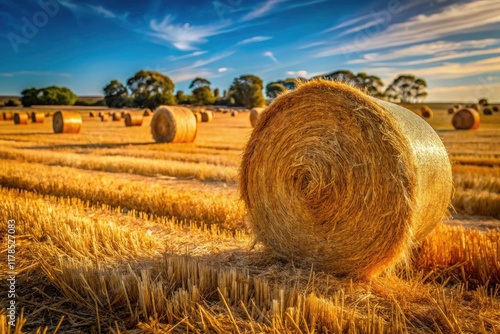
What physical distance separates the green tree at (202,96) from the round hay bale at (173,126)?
195 ft

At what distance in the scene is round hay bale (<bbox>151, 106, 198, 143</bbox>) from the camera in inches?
715

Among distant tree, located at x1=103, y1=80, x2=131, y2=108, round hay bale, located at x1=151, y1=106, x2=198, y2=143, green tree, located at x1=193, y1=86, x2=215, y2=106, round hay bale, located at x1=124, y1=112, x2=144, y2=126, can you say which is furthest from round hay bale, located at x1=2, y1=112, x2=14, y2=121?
green tree, located at x1=193, y1=86, x2=215, y2=106

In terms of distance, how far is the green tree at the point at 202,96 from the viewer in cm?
7794

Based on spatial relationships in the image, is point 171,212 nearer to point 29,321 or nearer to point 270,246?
point 270,246

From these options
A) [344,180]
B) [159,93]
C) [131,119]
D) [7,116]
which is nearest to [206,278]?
[344,180]

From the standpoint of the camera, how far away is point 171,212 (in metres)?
6.82

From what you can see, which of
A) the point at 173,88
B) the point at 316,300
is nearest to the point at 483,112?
the point at 173,88

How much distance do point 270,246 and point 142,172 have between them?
679 cm

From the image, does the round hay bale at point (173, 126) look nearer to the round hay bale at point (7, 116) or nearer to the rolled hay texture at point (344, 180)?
the rolled hay texture at point (344, 180)

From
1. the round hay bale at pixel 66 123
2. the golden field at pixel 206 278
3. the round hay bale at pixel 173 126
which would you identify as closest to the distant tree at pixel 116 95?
the round hay bale at pixel 66 123

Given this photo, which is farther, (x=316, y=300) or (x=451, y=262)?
(x=451, y=262)

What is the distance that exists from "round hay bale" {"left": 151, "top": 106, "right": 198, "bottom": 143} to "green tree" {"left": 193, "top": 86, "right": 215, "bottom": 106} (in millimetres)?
59411

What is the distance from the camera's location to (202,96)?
78375mm

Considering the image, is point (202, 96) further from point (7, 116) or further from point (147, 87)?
point (7, 116)
